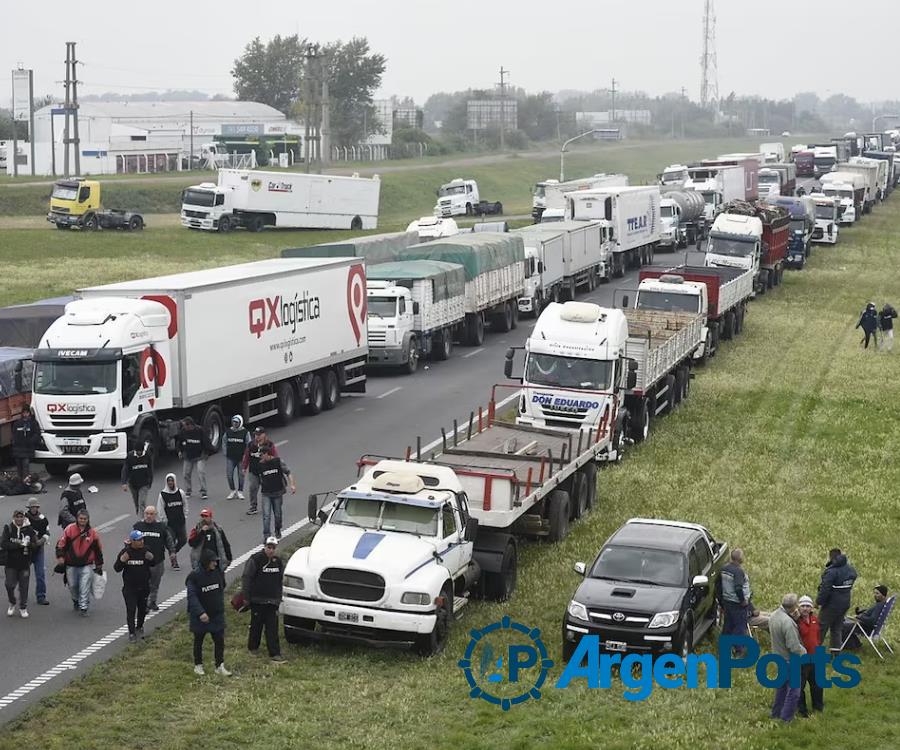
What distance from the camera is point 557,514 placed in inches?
891

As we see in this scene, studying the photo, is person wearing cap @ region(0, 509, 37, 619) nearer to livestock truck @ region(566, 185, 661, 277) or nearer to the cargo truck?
livestock truck @ region(566, 185, 661, 277)

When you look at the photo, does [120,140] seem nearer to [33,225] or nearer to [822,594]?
[33,225]

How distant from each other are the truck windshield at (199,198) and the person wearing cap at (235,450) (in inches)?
2108

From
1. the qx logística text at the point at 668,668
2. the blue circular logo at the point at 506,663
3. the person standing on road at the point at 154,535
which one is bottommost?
the blue circular logo at the point at 506,663

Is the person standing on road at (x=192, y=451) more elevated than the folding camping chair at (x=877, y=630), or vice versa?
the person standing on road at (x=192, y=451)

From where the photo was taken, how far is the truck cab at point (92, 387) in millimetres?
26812

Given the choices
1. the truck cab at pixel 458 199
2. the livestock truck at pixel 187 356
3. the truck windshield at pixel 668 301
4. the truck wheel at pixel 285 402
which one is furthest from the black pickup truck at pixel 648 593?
the truck cab at pixel 458 199

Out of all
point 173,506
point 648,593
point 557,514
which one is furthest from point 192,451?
point 648,593

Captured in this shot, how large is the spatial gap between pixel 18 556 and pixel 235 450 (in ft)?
23.3

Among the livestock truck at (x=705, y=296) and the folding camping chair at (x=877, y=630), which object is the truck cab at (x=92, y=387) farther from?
the livestock truck at (x=705, y=296)

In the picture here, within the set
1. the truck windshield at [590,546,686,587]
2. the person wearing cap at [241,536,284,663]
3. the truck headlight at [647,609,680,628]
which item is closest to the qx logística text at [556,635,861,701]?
the truck headlight at [647,609,680,628]

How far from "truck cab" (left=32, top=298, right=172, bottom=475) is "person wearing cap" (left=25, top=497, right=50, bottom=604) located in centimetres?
762

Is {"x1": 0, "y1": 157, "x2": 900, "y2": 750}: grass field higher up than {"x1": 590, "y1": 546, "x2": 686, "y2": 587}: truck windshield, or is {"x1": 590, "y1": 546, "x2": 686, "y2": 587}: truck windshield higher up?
{"x1": 590, "y1": 546, "x2": 686, "y2": 587}: truck windshield

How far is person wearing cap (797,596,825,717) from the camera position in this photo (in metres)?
15.1
